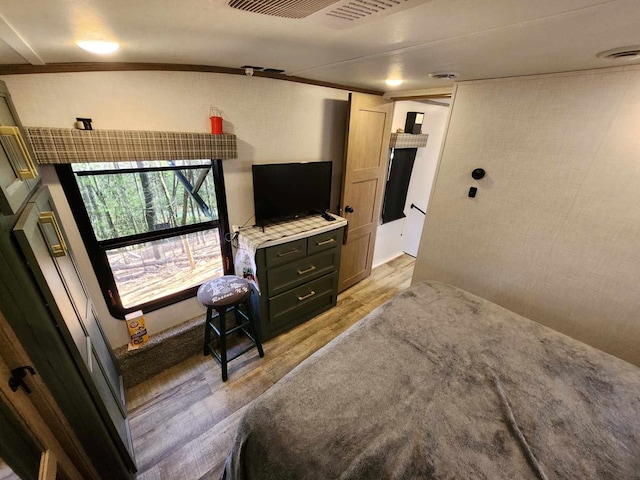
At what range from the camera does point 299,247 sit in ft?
7.38

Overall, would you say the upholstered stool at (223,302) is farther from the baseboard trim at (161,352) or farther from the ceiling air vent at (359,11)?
the ceiling air vent at (359,11)

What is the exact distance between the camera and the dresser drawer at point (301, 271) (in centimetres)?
220

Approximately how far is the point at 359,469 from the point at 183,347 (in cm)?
178

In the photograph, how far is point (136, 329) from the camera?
1.91 m

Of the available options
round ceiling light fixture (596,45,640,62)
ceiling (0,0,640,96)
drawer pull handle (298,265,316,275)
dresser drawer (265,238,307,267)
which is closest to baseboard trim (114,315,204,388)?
dresser drawer (265,238,307,267)

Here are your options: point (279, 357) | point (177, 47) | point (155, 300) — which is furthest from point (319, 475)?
point (177, 47)

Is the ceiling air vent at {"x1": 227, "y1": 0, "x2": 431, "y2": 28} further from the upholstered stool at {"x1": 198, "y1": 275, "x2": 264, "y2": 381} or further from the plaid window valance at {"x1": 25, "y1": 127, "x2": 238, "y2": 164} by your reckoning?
the upholstered stool at {"x1": 198, "y1": 275, "x2": 264, "y2": 381}

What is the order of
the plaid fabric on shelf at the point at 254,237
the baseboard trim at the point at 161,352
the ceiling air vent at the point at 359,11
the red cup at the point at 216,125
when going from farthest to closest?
the plaid fabric on shelf at the point at 254,237
the baseboard trim at the point at 161,352
the red cup at the point at 216,125
the ceiling air vent at the point at 359,11

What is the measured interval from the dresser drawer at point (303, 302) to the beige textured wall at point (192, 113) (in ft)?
2.24

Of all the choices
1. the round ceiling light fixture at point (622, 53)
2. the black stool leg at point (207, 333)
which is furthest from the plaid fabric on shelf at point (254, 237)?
the round ceiling light fixture at point (622, 53)

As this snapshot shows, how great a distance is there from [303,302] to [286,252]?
2.04ft

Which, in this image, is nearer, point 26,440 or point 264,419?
point 26,440

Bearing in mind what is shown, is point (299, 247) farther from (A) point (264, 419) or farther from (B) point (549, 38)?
(B) point (549, 38)

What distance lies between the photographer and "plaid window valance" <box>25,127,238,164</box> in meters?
1.31
